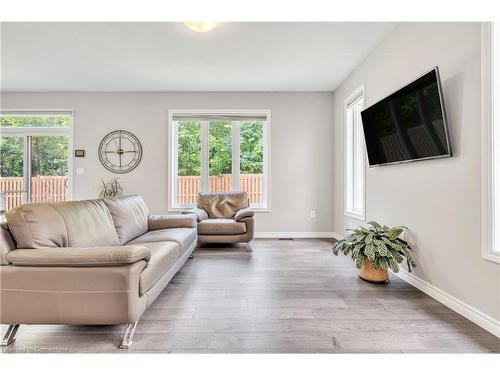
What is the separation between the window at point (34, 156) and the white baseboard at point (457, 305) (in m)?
5.56

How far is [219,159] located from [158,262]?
314cm

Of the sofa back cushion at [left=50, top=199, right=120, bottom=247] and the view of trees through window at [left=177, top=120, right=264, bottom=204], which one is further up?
the view of trees through window at [left=177, top=120, right=264, bottom=204]

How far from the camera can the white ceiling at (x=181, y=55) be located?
9.23 ft

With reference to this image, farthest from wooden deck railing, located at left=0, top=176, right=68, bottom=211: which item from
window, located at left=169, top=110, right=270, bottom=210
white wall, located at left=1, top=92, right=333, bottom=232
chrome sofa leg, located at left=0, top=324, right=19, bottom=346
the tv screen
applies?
the tv screen

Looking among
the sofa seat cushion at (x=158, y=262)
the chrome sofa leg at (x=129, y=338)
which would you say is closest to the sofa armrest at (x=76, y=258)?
the sofa seat cushion at (x=158, y=262)

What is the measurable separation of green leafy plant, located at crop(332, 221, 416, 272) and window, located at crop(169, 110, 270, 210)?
2.42 meters

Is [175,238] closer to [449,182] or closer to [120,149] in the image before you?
[449,182]

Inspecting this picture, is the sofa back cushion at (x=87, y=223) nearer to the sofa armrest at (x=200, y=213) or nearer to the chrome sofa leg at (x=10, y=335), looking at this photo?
the chrome sofa leg at (x=10, y=335)

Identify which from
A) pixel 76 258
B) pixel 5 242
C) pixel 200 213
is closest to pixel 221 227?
pixel 200 213

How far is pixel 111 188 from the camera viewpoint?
15.5 feet

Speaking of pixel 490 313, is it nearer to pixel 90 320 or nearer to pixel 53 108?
pixel 90 320

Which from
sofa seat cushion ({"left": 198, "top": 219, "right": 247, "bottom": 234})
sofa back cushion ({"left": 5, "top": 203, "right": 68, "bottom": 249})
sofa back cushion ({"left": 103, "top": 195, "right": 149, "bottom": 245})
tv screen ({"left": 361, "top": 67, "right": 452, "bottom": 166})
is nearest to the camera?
sofa back cushion ({"left": 5, "top": 203, "right": 68, "bottom": 249})

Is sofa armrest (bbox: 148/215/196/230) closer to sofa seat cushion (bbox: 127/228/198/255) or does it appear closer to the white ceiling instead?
sofa seat cushion (bbox: 127/228/198/255)

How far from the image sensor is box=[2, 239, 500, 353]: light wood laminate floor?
1568 millimetres
